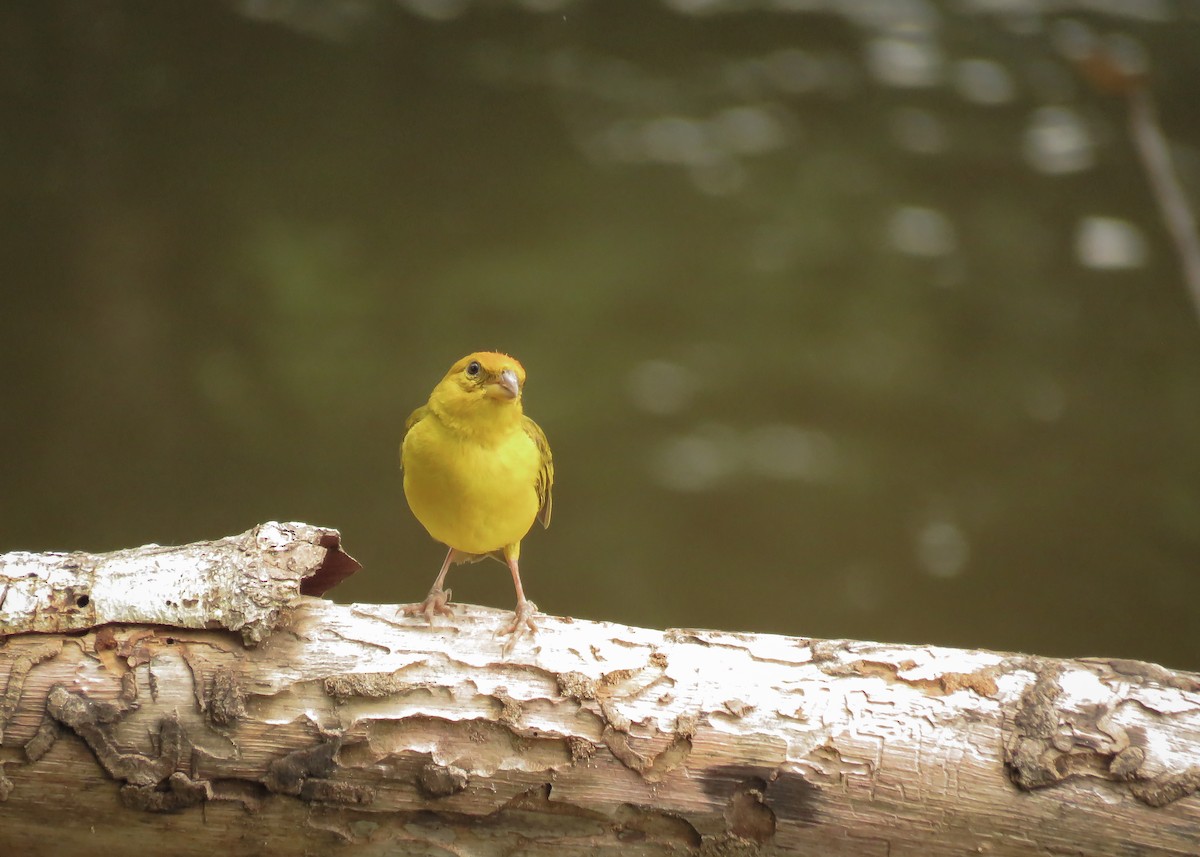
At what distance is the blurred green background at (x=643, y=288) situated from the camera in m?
4.55

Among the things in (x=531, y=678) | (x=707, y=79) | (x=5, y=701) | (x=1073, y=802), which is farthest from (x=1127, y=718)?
(x=707, y=79)

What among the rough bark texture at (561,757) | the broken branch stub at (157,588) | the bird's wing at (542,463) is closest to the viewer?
the rough bark texture at (561,757)

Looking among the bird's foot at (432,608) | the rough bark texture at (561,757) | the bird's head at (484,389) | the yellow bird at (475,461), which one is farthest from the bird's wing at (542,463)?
the rough bark texture at (561,757)

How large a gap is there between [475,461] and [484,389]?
20cm

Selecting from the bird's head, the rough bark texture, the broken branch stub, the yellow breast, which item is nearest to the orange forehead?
the bird's head

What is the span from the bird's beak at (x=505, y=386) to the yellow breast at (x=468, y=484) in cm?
13

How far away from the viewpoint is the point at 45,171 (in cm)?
453

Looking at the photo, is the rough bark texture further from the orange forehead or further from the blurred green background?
the blurred green background

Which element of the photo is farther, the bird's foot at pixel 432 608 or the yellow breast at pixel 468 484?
the yellow breast at pixel 468 484

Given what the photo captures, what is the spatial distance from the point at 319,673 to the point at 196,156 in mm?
3327

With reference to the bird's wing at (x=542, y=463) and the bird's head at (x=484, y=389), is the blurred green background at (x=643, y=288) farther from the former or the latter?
the bird's head at (x=484, y=389)

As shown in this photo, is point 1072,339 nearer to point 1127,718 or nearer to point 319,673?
point 1127,718

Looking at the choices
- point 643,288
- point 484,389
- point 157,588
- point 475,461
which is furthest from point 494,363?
point 643,288

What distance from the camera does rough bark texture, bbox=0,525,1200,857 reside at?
6.25ft
